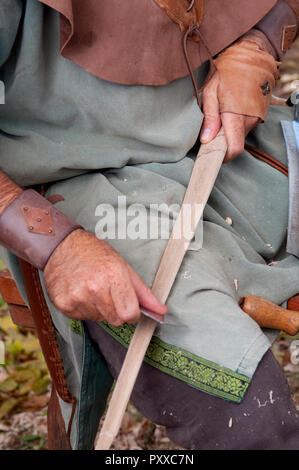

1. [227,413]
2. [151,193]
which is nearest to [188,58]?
[151,193]

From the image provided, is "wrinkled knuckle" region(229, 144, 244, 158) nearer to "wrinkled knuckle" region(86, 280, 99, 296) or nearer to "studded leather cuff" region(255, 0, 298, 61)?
"studded leather cuff" region(255, 0, 298, 61)

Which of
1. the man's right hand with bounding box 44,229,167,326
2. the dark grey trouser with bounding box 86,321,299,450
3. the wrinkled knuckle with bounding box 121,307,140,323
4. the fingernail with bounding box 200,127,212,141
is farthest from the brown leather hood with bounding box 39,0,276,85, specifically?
Result: the dark grey trouser with bounding box 86,321,299,450

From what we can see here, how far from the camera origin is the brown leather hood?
1.24 m

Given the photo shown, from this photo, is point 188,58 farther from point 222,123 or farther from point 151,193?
point 151,193

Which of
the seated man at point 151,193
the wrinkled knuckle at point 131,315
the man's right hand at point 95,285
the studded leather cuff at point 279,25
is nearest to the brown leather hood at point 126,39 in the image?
the seated man at point 151,193

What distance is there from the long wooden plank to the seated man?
25 millimetres

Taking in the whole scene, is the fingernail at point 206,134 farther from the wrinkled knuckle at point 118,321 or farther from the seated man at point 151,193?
the wrinkled knuckle at point 118,321

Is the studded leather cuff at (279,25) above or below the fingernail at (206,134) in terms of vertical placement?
above

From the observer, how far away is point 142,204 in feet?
4.28

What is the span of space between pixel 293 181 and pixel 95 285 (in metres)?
0.70

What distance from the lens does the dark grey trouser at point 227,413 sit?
3.57ft

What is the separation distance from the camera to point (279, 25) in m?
1.64

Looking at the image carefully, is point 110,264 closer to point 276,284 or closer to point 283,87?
point 276,284

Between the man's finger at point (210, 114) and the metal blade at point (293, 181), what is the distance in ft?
0.78
